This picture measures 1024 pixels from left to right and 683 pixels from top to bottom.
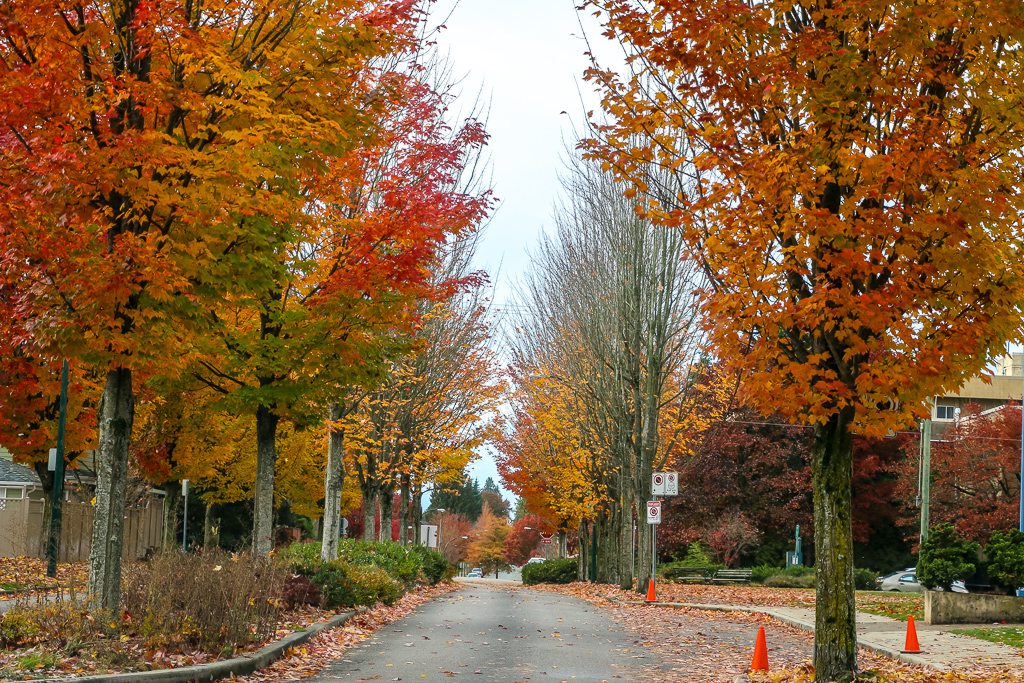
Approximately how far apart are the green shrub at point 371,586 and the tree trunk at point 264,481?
1680 millimetres

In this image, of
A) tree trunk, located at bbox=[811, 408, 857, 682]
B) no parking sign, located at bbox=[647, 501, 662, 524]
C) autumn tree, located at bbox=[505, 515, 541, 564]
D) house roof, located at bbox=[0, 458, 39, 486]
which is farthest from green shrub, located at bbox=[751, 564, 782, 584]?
autumn tree, located at bbox=[505, 515, 541, 564]

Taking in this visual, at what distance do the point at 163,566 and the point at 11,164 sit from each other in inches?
183

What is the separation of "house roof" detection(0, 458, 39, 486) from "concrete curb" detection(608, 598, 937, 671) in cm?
2422

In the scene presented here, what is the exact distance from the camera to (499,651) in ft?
42.2

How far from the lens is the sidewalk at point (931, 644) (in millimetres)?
11711

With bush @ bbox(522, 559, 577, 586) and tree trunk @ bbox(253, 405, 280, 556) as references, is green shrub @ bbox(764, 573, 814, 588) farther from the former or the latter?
tree trunk @ bbox(253, 405, 280, 556)

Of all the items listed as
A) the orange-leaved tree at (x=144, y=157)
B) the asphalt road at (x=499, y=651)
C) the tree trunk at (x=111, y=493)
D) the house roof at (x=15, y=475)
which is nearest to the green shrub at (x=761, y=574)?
the asphalt road at (x=499, y=651)

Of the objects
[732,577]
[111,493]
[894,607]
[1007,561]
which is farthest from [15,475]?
[1007,561]

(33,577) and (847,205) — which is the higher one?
(847,205)

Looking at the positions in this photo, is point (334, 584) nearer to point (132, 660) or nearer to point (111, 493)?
point (111, 493)

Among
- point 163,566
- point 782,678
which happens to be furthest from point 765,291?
point 163,566

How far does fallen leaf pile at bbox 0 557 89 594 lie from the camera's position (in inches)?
393

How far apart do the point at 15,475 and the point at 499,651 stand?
31.5 m

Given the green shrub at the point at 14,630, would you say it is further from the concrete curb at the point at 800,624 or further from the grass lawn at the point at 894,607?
the grass lawn at the point at 894,607
